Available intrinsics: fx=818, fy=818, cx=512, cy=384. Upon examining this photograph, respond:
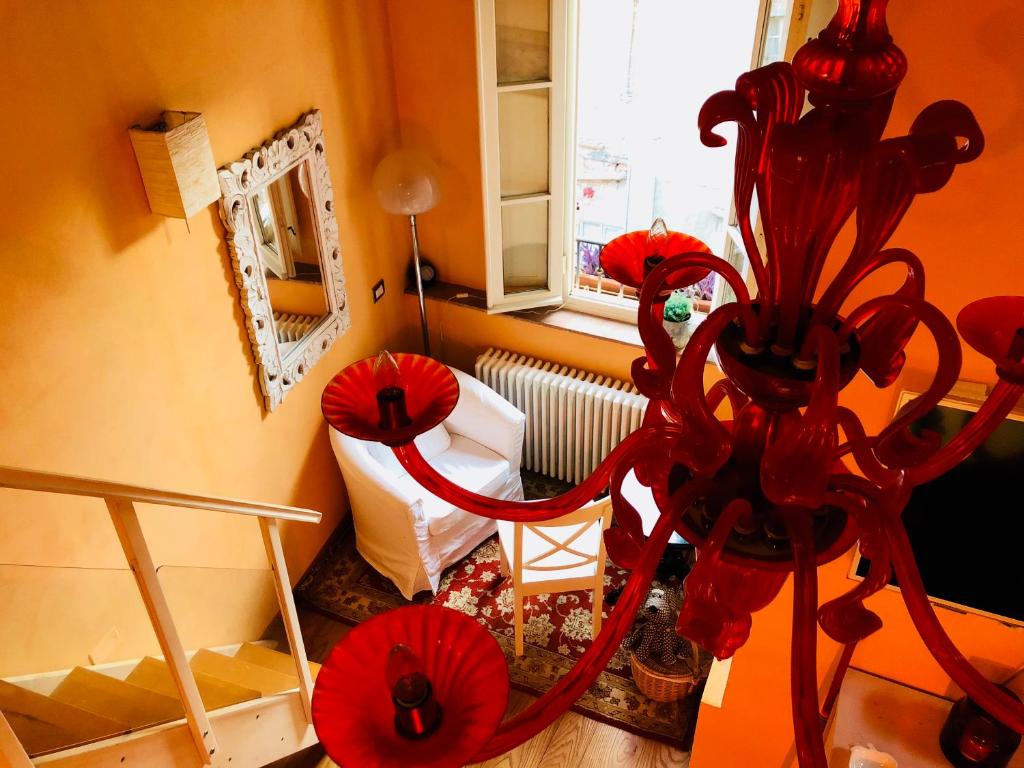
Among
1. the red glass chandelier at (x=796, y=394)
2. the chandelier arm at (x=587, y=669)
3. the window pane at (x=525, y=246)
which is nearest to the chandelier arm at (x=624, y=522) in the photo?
the red glass chandelier at (x=796, y=394)

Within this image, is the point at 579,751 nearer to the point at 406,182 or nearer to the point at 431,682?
the point at 406,182

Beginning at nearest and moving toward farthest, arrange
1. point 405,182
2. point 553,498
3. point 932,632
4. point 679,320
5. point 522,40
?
point 932,632 < point 553,498 < point 522,40 < point 405,182 < point 679,320

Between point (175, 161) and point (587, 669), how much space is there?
225 centimetres

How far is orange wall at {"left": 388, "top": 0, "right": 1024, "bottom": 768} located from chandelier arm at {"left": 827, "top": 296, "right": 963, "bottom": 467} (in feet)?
2.64

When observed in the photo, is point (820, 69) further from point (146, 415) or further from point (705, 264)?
point (146, 415)

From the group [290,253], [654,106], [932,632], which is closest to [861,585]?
[932,632]

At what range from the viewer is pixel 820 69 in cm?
73

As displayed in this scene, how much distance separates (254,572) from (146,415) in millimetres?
714

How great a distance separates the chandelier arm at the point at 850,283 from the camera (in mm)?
804

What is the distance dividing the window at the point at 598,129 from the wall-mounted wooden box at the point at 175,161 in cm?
140

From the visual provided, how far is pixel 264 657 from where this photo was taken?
335cm

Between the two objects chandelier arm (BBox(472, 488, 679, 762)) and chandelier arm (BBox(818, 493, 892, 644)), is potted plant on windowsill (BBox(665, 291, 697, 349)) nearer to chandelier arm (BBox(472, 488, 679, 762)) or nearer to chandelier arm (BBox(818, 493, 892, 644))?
chandelier arm (BBox(818, 493, 892, 644))

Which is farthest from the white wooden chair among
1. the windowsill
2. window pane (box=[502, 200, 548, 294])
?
window pane (box=[502, 200, 548, 294])

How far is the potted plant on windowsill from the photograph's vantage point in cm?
394
